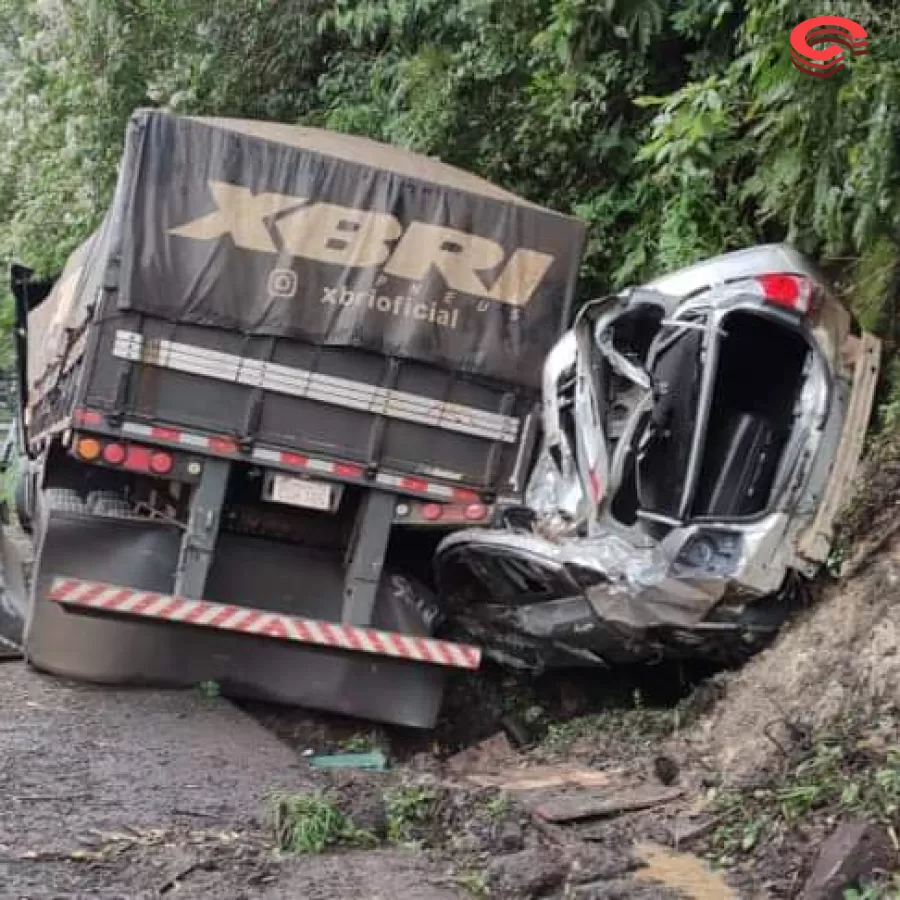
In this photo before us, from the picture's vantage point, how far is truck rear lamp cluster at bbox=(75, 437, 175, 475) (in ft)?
22.7

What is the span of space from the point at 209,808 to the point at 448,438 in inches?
106

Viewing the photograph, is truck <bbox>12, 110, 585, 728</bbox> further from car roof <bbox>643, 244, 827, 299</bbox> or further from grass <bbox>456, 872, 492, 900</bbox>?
grass <bbox>456, 872, 492, 900</bbox>

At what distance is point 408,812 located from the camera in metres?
4.94

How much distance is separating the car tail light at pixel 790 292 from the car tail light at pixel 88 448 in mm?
3505

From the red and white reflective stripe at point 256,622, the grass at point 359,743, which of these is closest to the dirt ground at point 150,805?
the red and white reflective stripe at point 256,622

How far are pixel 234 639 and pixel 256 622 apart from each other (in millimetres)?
525

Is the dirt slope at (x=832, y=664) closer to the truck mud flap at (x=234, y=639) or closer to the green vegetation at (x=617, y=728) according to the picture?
the green vegetation at (x=617, y=728)

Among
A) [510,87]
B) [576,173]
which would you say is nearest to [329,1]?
[510,87]

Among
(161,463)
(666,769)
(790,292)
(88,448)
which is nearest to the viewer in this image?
(666,769)

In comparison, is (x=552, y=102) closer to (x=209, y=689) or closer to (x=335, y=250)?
(x=335, y=250)

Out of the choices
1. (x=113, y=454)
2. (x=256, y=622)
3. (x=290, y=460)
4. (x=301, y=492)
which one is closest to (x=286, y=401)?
(x=290, y=460)

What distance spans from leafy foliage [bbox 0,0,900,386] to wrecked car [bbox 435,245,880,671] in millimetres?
519

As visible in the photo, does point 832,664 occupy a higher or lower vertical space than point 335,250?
lower

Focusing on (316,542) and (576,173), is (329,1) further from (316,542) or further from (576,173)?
(316,542)
